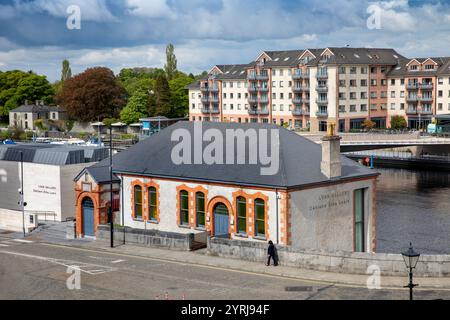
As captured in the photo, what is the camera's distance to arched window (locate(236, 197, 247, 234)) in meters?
44.0

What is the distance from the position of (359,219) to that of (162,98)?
123 meters

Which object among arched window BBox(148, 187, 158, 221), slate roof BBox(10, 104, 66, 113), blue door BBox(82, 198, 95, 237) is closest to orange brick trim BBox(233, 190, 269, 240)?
arched window BBox(148, 187, 158, 221)

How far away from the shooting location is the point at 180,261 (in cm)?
4103

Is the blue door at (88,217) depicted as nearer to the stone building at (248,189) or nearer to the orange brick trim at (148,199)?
the stone building at (248,189)

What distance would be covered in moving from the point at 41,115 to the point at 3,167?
10676 cm

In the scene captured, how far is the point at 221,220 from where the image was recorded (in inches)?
1785

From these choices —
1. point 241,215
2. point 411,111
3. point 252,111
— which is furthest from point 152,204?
point 252,111

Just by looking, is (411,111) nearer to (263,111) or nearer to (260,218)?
(263,111)

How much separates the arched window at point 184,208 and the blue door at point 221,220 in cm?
265

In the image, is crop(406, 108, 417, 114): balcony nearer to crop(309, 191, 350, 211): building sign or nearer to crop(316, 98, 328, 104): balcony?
crop(316, 98, 328, 104): balcony

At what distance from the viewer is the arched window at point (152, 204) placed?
161 feet

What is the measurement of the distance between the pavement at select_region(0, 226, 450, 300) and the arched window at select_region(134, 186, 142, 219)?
5170 millimetres

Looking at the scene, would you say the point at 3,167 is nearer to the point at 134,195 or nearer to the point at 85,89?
the point at 134,195

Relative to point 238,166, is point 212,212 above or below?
below
